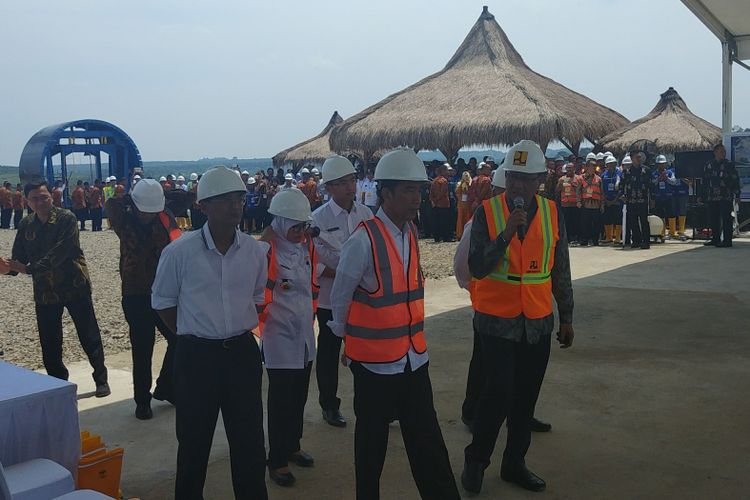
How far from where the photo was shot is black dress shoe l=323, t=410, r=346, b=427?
211 inches

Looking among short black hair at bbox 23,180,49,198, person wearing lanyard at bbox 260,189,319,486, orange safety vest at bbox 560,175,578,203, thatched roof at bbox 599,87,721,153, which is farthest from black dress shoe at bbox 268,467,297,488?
thatched roof at bbox 599,87,721,153

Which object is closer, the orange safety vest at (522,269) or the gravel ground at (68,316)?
the orange safety vest at (522,269)

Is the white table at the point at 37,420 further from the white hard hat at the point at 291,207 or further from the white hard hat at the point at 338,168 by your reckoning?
the white hard hat at the point at 338,168

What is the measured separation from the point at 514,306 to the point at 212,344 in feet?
5.31

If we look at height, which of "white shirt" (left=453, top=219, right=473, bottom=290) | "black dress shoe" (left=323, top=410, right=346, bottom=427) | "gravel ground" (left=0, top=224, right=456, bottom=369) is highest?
"white shirt" (left=453, top=219, right=473, bottom=290)

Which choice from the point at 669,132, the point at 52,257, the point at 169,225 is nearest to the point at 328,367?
the point at 169,225

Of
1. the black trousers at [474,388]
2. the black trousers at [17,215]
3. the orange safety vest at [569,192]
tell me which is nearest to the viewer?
the black trousers at [474,388]

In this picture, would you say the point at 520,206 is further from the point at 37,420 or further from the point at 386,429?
the point at 37,420

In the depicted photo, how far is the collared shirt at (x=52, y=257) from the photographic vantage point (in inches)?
234

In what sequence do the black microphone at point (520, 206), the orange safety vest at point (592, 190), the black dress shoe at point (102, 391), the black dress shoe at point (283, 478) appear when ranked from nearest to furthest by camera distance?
the black microphone at point (520, 206), the black dress shoe at point (283, 478), the black dress shoe at point (102, 391), the orange safety vest at point (592, 190)

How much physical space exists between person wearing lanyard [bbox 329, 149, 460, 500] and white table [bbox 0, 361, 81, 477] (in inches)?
52.3

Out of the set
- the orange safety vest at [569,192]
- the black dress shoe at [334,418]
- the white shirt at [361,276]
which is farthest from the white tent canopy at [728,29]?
the white shirt at [361,276]

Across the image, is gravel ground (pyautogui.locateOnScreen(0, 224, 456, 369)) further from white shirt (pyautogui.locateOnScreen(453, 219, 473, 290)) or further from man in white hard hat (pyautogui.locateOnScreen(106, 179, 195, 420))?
white shirt (pyautogui.locateOnScreen(453, 219, 473, 290))

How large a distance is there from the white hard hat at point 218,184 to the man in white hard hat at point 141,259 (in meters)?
1.99
